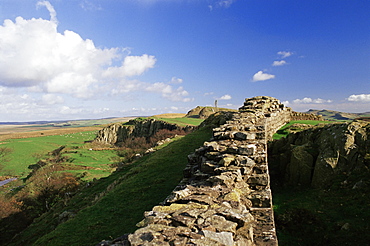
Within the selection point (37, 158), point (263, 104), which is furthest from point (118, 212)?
point (37, 158)

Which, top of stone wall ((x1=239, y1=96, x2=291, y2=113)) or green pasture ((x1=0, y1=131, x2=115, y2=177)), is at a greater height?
top of stone wall ((x1=239, y1=96, x2=291, y2=113))

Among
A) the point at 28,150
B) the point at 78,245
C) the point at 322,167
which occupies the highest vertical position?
the point at 322,167

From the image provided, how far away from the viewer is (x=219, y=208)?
5.38 metres

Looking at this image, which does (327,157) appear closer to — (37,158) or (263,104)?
Result: (263,104)

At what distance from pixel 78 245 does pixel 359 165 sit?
14150mm

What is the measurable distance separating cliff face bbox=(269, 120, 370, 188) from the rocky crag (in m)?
4.13

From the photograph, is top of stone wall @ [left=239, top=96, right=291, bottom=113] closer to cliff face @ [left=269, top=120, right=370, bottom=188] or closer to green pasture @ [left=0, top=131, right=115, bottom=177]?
cliff face @ [left=269, top=120, right=370, bottom=188]

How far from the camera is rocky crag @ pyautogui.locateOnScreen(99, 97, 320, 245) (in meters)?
4.38

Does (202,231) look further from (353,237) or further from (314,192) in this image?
(314,192)

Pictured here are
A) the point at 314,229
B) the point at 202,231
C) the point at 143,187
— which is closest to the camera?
the point at 202,231

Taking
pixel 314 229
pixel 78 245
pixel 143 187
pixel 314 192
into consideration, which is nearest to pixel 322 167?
pixel 314 192

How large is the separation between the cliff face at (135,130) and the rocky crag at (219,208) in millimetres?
68934


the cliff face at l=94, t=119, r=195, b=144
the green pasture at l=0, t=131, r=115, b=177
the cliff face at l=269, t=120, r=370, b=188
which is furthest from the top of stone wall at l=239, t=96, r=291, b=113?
the cliff face at l=94, t=119, r=195, b=144

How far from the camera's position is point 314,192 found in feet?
35.1
